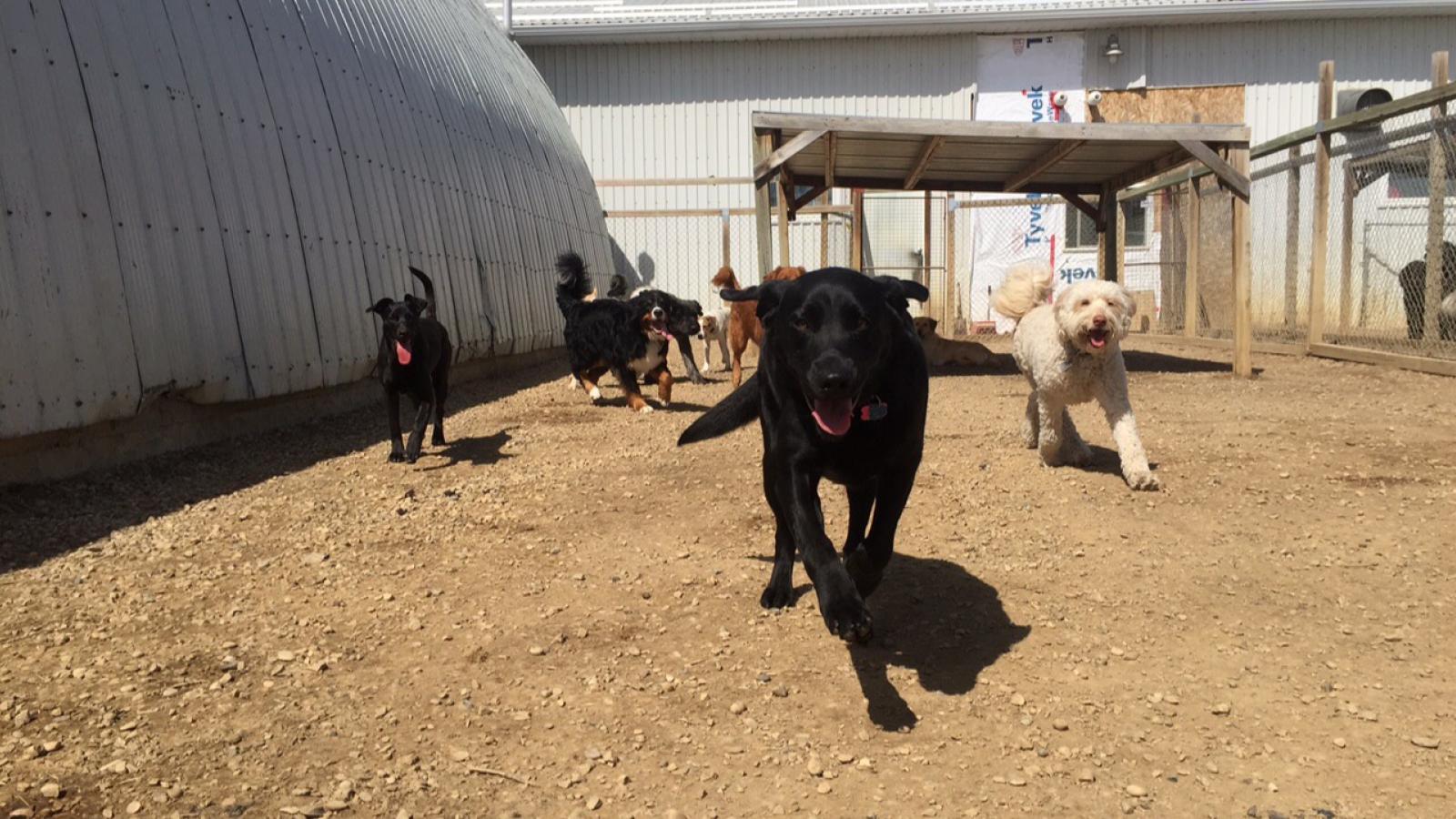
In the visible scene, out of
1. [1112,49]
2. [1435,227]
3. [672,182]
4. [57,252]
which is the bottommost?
[1435,227]

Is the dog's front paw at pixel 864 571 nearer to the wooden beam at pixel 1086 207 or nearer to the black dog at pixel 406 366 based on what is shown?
the black dog at pixel 406 366

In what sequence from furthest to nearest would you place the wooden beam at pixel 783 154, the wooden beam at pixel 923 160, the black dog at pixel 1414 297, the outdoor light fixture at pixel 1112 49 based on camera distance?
the outdoor light fixture at pixel 1112 49 → the wooden beam at pixel 923 160 → the black dog at pixel 1414 297 → the wooden beam at pixel 783 154

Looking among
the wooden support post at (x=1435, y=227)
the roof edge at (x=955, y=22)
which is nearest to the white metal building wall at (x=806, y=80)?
the roof edge at (x=955, y=22)

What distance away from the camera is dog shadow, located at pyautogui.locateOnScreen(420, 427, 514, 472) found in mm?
6816

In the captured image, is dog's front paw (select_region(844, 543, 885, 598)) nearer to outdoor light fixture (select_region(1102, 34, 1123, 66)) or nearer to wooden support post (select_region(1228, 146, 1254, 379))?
wooden support post (select_region(1228, 146, 1254, 379))

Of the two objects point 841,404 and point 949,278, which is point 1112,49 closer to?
point 949,278

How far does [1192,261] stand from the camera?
15445mm

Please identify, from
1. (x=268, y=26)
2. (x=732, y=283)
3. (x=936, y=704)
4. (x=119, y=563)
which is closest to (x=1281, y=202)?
(x=732, y=283)

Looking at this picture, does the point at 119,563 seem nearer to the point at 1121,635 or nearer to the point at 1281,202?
the point at 1121,635

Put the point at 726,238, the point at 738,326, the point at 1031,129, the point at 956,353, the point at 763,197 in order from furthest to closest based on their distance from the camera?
the point at 726,238 < the point at 956,353 < the point at 738,326 < the point at 763,197 < the point at 1031,129

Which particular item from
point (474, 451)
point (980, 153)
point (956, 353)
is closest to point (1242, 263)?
point (980, 153)

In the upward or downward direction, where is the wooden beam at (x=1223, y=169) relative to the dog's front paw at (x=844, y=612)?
upward

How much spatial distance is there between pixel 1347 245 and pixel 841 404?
33.2ft

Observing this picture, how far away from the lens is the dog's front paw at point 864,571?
3557mm
